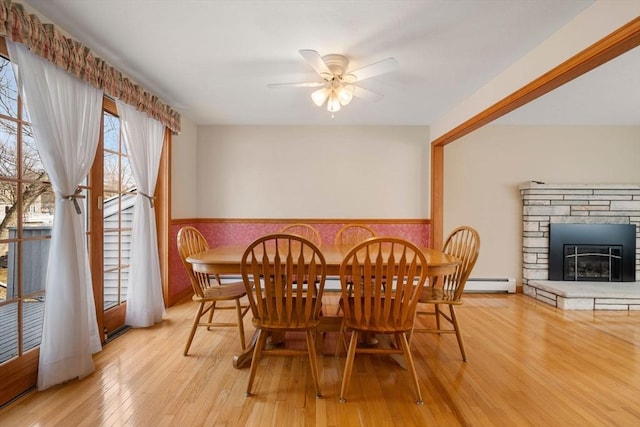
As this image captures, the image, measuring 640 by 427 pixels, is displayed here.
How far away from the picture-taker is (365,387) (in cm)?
183

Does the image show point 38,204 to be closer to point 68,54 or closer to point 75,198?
point 75,198

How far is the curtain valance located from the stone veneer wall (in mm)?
4461

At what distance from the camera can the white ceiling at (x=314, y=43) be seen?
1720mm

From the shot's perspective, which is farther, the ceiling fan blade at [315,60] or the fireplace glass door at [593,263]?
the fireplace glass door at [593,263]

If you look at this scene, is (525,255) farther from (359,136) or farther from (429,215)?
(359,136)

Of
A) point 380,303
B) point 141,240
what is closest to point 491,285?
point 380,303

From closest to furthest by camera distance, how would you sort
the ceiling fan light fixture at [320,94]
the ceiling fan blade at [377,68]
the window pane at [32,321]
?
the window pane at [32,321] → the ceiling fan blade at [377,68] → the ceiling fan light fixture at [320,94]

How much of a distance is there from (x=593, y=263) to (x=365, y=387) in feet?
12.6

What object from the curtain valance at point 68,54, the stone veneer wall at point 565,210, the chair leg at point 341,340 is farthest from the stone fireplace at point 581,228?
the curtain valance at point 68,54

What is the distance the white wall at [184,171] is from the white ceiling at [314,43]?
23.7 inches

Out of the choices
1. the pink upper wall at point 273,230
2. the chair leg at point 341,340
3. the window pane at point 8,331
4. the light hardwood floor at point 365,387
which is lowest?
the light hardwood floor at point 365,387

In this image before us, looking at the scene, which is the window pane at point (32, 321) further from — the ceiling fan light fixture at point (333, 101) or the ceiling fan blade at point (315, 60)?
the ceiling fan light fixture at point (333, 101)

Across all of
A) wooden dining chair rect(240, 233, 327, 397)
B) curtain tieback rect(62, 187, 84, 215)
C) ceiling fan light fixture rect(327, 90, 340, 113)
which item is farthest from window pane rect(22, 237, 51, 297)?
ceiling fan light fixture rect(327, 90, 340, 113)

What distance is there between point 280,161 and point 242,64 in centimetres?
182
